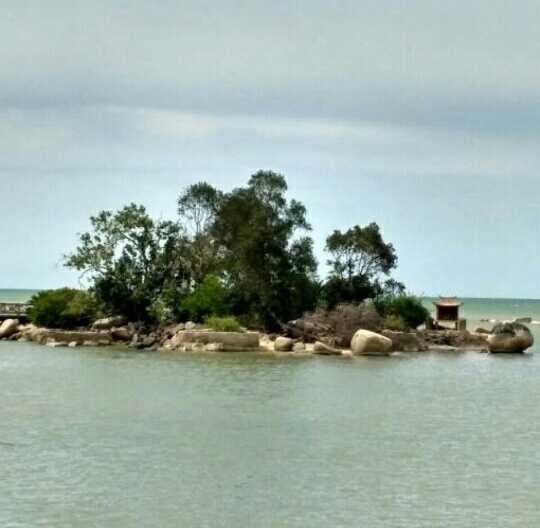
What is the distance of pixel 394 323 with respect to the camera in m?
66.0

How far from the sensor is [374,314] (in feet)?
208

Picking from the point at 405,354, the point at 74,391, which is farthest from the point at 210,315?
the point at 74,391

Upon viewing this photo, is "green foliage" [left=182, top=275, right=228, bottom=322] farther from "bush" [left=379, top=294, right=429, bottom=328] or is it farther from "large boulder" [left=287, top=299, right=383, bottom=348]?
"bush" [left=379, top=294, right=429, bottom=328]

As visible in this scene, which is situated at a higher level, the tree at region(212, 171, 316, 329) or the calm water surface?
the tree at region(212, 171, 316, 329)

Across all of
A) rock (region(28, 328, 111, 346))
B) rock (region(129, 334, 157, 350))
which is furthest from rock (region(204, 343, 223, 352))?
rock (region(28, 328, 111, 346))

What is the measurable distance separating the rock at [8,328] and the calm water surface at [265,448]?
71.0 ft

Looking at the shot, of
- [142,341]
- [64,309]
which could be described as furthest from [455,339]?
[64,309]

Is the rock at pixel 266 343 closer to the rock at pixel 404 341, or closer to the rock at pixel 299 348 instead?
the rock at pixel 299 348

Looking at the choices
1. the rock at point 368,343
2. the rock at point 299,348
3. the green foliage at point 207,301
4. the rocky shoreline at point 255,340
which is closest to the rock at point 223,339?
the rocky shoreline at point 255,340

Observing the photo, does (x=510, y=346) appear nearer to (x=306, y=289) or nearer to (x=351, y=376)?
(x=306, y=289)

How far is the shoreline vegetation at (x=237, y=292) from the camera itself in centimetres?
6400

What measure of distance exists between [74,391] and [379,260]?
31.1 metres

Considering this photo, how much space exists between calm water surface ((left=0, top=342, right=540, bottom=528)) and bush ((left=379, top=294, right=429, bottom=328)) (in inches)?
664

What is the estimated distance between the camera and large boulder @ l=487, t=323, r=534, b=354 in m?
65.6
